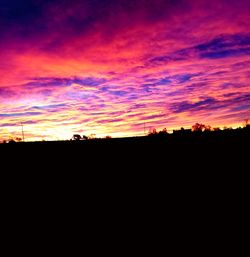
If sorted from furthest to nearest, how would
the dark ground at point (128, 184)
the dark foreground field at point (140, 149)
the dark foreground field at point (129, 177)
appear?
the dark foreground field at point (140, 149)
the dark foreground field at point (129, 177)
the dark ground at point (128, 184)

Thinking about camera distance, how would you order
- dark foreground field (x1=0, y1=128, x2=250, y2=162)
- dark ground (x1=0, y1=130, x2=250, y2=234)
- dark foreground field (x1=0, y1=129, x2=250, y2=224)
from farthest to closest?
1. dark foreground field (x1=0, y1=128, x2=250, y2=162)
2. dark foreground field (x1=0, y1=129, x2=250, y2=224)
3. dark ground (x1=0, y1=130, x2=250, y2=234)

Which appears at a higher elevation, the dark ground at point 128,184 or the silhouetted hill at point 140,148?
the silhouetted hill at point 140,148

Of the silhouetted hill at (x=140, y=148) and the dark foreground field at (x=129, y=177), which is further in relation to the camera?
the silhouetted hill at (x=140, y=148)

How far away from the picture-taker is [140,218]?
16.4 ft

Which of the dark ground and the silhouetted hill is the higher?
the silhouetted hill

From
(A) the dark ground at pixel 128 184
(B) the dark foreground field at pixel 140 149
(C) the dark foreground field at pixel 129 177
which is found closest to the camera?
(A) the dark ground at pixel 128 184

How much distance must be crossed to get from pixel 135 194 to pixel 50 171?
1.70 meters

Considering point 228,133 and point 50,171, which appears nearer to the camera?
point 50,171

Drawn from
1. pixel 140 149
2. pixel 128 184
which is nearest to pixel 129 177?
pixel 128 184

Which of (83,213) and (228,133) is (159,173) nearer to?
(83,213)

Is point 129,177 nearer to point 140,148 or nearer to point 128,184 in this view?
point 128,184

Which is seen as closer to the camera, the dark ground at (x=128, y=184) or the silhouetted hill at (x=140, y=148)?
Answer: the dark ground at (x=128, y=184)

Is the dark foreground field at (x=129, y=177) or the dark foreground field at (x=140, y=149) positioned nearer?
the dark foreground field at (x=129, y=177)

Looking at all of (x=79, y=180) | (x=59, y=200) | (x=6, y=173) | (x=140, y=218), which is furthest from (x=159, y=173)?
(x=6, y=173)
